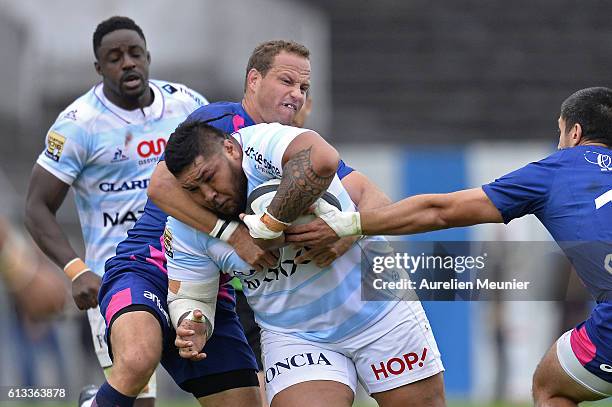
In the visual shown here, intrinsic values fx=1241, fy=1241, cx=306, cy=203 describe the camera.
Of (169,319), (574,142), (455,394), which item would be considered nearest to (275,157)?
(169,319)

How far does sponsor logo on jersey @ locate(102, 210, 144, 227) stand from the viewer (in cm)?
752

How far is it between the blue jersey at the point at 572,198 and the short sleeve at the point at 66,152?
113 inches

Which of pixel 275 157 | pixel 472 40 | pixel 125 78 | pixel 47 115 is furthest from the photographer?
pixel 472 40

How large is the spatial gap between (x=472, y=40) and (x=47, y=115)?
22.0 ft

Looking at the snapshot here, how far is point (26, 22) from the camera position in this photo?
19.1 meters

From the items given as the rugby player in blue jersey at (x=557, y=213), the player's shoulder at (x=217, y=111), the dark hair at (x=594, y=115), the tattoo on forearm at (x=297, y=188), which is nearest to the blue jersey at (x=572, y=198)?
the rugby player in blue jersey at (x=557, y=213)

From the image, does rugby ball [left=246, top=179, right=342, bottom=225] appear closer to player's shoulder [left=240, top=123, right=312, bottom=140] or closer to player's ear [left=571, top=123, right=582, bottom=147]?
player's shoulder [left=240, top=123, right=312, bottom=140]

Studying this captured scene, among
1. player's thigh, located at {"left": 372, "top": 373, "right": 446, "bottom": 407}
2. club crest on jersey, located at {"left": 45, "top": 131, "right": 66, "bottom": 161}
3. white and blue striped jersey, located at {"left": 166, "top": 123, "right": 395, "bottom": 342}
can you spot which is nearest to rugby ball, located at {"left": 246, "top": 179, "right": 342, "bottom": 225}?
white and blue striped jersey, located at {"left": 166, "top": 123, "right": 395, "bottom": 342}

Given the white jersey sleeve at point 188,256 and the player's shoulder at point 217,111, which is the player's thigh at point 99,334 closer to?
the white jersey sleeve at point 188,256

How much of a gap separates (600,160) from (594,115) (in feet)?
0.93

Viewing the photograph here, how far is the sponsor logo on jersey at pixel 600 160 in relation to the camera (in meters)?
5.55

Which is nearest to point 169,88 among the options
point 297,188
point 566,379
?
point 297,188

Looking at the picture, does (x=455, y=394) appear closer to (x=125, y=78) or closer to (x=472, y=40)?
(x=125, y=78)

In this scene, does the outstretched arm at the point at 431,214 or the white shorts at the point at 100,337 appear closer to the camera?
the outstretched arm at the point at 431,214
